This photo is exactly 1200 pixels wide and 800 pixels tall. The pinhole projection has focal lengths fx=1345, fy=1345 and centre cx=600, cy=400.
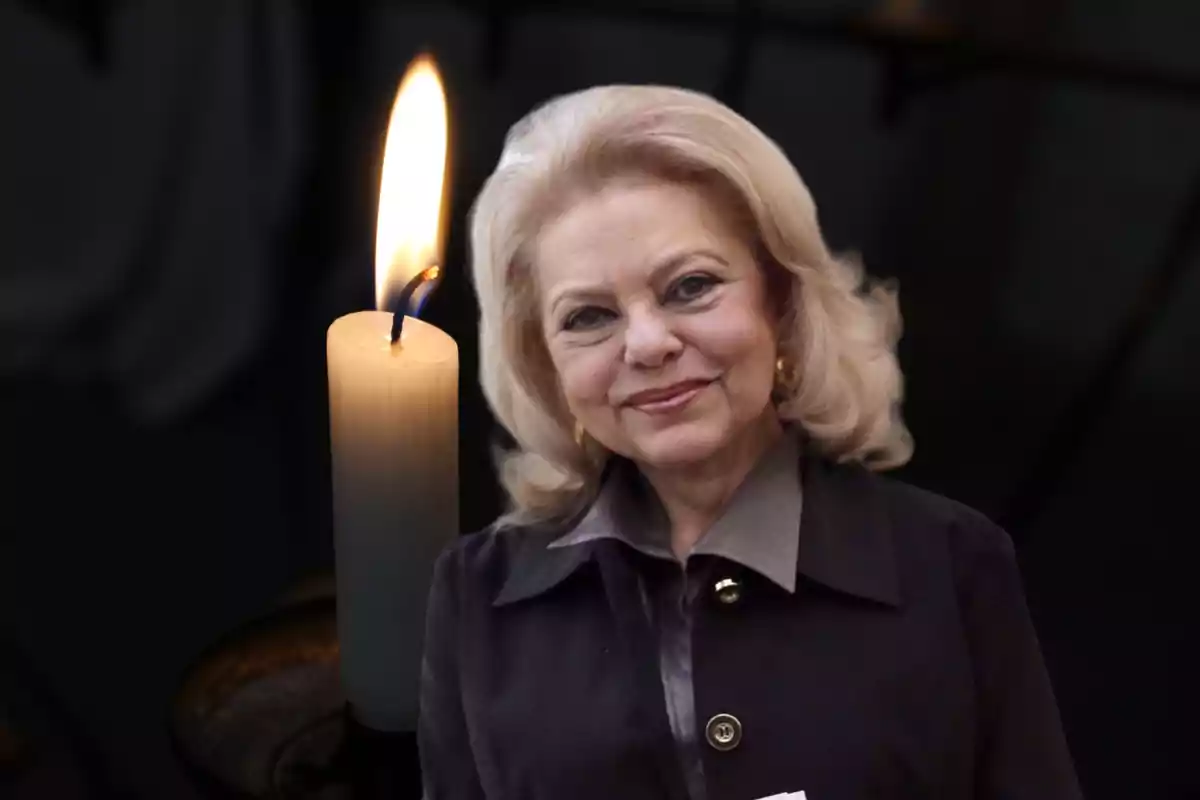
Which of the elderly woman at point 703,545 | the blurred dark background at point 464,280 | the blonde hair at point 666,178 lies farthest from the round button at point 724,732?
the blurred dark background at point 464,280

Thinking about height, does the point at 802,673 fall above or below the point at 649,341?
below

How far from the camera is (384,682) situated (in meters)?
0.58

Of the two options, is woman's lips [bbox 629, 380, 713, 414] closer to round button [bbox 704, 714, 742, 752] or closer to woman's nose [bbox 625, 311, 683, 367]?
woman's nose [bbox 625, 311, 683, 367]

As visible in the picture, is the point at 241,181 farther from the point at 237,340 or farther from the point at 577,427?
the point at 577,427

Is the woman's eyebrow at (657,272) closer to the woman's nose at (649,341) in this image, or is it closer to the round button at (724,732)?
the woman's nose at (649,341)

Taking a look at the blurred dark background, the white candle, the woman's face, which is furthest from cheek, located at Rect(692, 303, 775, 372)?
the blurred dark background

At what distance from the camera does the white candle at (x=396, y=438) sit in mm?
538

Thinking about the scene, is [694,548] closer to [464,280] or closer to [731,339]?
[731,339]

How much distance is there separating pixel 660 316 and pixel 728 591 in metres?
0.11

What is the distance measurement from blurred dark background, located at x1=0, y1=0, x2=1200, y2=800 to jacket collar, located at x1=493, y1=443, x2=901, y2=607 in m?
0.32

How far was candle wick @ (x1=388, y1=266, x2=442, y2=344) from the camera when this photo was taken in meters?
0.54

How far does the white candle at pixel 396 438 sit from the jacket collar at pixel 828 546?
45mm

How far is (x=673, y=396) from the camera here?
0.48 metres

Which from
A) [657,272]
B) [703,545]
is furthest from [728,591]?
[657,272]
